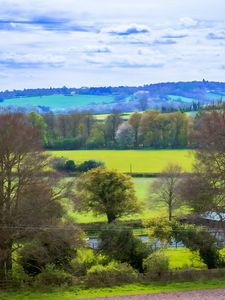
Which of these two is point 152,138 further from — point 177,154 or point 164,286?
point 164,286

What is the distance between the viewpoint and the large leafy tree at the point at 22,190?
87.6ft

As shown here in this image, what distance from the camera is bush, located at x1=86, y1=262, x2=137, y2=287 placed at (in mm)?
26594

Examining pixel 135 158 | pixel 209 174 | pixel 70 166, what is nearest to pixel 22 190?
pixel 209 174

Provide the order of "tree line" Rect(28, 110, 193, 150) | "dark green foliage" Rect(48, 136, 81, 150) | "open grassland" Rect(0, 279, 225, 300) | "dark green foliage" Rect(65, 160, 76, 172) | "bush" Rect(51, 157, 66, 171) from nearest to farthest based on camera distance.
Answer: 1. "open grassland" Rect(0, 279, 225, 300)
2. "bush" Rect(51, 157, 66, 171)
3. "dark green foliage" Rect(65, 160, 76, 172)
4. "tree line" Rect(28, 110, 193, 150)
5. "dark green foliage" Rect(48, 136, 81, 150)

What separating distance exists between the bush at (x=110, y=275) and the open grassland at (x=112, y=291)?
0.51 m

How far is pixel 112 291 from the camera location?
2583 cm

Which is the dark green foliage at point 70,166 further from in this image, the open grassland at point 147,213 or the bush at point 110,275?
the bush at point 110,275

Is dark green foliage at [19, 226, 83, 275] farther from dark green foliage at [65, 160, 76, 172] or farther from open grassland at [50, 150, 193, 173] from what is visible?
open grassland at [50, 150, 193, 173]

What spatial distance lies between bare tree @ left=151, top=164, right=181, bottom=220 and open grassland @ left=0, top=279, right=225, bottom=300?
19.6 m

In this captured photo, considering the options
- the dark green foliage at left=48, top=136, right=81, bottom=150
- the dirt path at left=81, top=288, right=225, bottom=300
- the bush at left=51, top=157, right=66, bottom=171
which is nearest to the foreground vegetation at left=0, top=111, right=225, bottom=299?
the bush at left=51, top=157, right=66, bottom=171

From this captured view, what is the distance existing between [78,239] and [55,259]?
1.51 meters

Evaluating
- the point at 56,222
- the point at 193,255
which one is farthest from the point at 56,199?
the point at 193,255

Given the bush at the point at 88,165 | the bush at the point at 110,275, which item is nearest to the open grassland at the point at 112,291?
the bush at the point at 110,275

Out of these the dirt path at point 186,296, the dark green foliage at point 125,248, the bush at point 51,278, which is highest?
the dark green foliage at point 125,248
